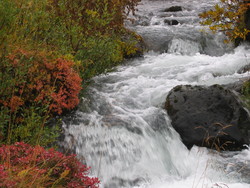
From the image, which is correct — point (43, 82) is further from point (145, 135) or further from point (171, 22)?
point (171, 22)

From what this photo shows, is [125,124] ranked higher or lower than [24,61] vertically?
lower

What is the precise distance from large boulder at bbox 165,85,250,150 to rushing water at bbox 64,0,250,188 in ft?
0.67

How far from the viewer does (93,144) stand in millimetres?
5766

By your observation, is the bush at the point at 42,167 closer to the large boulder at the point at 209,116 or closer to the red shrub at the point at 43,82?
the red shrub at the point at 43,82

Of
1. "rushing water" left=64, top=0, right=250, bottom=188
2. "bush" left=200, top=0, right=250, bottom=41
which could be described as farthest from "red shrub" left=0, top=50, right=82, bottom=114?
"bush" left=200, top=0, right=250, bottom=41

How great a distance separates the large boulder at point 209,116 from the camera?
639 cm

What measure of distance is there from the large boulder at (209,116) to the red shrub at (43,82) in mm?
2421

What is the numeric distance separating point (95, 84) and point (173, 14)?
13.3 m

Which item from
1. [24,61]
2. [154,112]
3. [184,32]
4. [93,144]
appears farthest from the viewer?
[184,32]

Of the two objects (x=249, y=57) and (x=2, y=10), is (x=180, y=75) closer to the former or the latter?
(x=249, y=57)

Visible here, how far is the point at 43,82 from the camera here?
5.73m

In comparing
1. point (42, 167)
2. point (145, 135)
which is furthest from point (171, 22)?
point (42, 167)

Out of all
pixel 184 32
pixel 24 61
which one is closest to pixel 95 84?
pixel 24 61

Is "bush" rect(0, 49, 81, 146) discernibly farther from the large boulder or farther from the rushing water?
the large boulder
